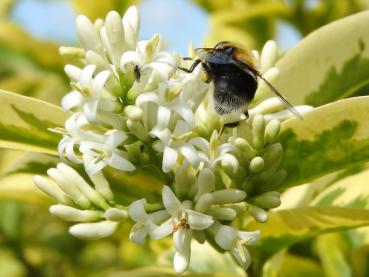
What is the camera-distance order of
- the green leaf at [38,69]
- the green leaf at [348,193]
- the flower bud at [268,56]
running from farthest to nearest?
the green leaf at [38,69]
the green leaf at [348,193]
the flower bud at [268,56]

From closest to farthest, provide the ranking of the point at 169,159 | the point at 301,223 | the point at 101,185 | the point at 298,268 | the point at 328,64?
the point at 169,159 → the point at 101,185 → the point at 301,223 → the point at 328,64 → the point at 298,268

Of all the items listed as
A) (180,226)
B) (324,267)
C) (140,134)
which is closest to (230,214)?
(180,226)

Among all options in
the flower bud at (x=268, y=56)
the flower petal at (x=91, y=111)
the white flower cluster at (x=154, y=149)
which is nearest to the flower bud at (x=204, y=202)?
the white flower cluster at (x=154, y=149)

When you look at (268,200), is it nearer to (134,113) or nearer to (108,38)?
(134,113)

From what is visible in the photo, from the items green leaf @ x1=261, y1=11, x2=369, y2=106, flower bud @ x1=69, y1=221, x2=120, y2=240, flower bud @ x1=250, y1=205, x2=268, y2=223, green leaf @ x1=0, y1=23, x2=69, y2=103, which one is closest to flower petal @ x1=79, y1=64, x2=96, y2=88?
flower bud @ x1=69, y1=221, x2=120, y2=240

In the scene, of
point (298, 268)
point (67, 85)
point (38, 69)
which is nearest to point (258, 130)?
point (298, 268)

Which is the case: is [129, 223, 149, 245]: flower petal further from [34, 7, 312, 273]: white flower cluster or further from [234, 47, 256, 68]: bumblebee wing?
[234, 47, 256, 68]: bumblebee wing

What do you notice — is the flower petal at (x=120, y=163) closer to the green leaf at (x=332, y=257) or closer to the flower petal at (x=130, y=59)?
the flower petal at (x=130, y=59)
